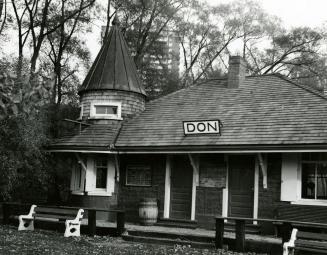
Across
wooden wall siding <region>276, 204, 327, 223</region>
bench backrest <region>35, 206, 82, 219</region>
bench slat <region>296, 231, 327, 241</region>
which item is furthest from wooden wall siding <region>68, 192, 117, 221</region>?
bench slat <region>296, 231, 327, 241</region>

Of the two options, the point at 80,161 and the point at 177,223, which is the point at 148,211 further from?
the point at 80,161

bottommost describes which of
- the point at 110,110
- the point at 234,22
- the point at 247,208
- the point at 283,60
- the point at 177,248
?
the point at 177,248

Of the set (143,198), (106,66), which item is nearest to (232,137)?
(143,198)

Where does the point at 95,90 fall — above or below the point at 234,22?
below

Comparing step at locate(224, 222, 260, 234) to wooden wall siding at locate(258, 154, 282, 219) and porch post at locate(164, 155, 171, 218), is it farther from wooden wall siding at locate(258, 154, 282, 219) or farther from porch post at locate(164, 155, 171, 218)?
porch post at locate(164, 155, 171, 218)

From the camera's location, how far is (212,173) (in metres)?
15.3

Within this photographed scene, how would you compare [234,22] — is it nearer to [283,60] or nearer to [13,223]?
[283,60]

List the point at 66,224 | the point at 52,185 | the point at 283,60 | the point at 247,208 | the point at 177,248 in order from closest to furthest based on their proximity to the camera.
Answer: the point at 177,248 → the point at 66,224 → the point at 247,208 → the point at 52,185 → the point at 283,60

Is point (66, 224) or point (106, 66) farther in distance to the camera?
point (106, 66)

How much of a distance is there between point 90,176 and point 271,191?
6.07 m

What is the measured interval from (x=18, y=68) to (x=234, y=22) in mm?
20992

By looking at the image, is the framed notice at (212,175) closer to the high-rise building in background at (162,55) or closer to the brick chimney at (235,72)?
the brick chimney at (235,72)

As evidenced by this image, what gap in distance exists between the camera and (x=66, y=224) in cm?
1314

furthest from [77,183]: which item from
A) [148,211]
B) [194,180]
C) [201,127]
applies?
[201,127]
